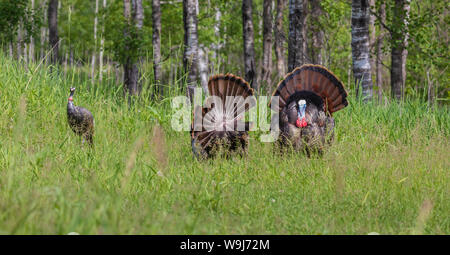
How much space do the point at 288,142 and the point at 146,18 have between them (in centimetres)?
2132

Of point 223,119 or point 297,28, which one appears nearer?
point 223,119

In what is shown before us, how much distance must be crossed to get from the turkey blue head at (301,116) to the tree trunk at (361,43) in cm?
419

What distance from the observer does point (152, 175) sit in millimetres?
4840

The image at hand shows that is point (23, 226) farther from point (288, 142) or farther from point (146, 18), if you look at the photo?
point (146, 18)

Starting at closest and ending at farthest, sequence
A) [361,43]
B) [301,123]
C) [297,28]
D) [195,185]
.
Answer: [195,185] → [301,123] → [361,43] → [297,28]

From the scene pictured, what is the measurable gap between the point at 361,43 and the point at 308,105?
442 cm

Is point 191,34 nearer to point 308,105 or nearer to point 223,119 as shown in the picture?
point 223,119

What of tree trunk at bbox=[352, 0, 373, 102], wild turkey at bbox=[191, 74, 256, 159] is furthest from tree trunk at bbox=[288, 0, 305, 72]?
wild turkey at bbox=[191, 74, 256, 159]

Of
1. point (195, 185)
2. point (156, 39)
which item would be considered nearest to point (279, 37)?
point (156, 39)

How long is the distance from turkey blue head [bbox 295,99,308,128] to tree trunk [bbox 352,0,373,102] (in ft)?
13.8

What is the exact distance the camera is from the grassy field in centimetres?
317

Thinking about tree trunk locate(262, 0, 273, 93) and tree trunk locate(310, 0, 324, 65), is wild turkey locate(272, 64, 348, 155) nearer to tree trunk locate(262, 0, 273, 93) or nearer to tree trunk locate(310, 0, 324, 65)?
tree trunk locate(310, 0, 324, 65)

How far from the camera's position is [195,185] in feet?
15.3
